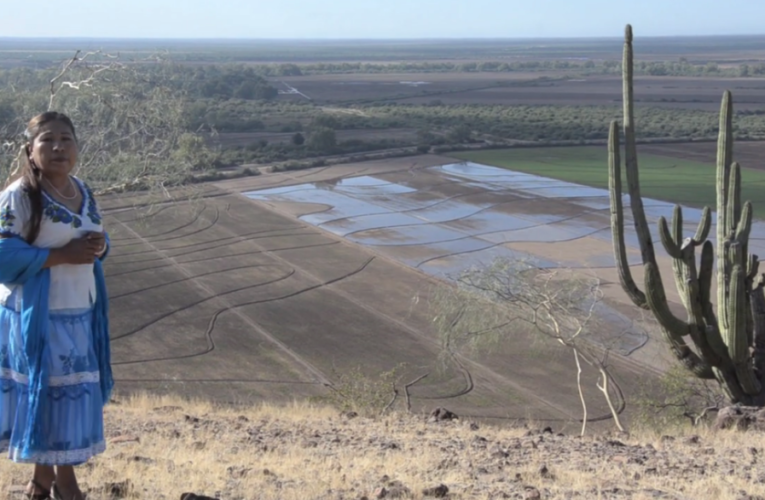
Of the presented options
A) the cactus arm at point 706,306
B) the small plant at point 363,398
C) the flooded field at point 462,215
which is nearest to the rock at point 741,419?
the cactus arm at point 706,306

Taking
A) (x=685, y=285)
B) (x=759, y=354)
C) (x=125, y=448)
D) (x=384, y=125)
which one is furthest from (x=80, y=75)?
(x=384, y=125)

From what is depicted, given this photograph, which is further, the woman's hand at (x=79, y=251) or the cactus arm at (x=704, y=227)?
the cactus arm at (x=704, y=227)

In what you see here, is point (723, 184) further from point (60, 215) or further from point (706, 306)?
point (60, 215)

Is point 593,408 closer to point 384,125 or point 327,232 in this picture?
point 327,232

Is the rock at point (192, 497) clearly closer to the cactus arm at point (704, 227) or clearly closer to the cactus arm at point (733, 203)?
the cactus arm at point (704, 227)

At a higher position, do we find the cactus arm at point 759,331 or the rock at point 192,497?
the rock at point 192,497

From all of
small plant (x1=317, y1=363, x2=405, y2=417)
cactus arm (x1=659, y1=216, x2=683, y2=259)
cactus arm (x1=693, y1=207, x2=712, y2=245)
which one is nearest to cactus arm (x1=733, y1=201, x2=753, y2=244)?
cactus arm (x1=693, y1=207, x2=712, y2=245)

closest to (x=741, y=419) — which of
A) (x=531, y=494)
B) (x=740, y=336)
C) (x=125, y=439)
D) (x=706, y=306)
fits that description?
(x=740, y=336)
